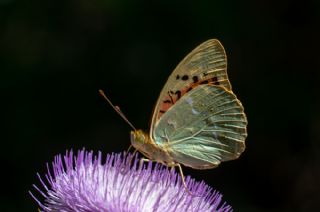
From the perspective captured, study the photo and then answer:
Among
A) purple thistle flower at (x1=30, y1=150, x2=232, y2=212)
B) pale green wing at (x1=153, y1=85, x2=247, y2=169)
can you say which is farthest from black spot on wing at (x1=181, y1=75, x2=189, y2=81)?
purple thistle flower at (x1=30, y1=150, x2=232, y2=212)

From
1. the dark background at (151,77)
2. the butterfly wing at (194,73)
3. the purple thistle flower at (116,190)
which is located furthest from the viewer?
the dark background at (151,77)

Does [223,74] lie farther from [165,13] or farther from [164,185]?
[165,13]

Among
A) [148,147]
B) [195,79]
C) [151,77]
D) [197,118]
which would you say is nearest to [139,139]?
[148,147]

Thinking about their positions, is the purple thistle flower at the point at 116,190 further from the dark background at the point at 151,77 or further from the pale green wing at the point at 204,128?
the dark background at the point at 151,77

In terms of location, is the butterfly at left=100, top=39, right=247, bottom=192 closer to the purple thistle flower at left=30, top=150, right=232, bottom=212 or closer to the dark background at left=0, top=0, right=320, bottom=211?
the purple thistle flower at left=30, top=150, right=232, bottom=212

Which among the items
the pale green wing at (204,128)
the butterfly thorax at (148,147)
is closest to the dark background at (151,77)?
the pale green wing at (204,128)
